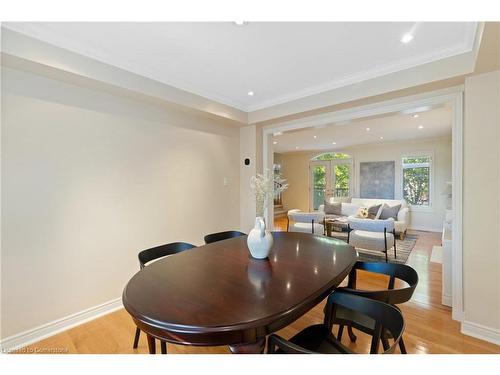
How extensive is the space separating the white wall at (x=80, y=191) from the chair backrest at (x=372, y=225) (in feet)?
8.93

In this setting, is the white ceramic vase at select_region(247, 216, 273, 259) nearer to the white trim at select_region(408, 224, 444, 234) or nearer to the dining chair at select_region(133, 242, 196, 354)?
the dining chair at select_region(133, 242, 196, 354)

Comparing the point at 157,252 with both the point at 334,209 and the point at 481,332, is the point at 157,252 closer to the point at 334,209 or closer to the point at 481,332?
the point at 481,332

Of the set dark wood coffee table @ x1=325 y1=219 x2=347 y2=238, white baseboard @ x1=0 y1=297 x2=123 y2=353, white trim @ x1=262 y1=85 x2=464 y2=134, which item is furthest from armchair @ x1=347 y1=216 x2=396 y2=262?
white baseboard @ x1=0 y1=297 x2=123 y2=353

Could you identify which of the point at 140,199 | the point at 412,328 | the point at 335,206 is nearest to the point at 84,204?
the point at 140,199

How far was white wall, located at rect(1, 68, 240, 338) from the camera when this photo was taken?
1.92 metres

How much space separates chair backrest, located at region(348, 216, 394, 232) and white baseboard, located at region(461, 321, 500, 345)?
1.82 metres

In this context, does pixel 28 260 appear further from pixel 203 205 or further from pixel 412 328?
pixel 412 328

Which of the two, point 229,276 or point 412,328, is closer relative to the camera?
point 229,276

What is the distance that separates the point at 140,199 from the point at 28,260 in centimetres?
103

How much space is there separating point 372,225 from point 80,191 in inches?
157

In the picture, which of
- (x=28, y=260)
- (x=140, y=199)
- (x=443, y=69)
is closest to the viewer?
(x=28, y=260)

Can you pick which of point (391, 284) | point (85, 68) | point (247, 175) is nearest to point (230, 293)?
point (391, 284)

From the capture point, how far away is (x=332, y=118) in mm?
3109
